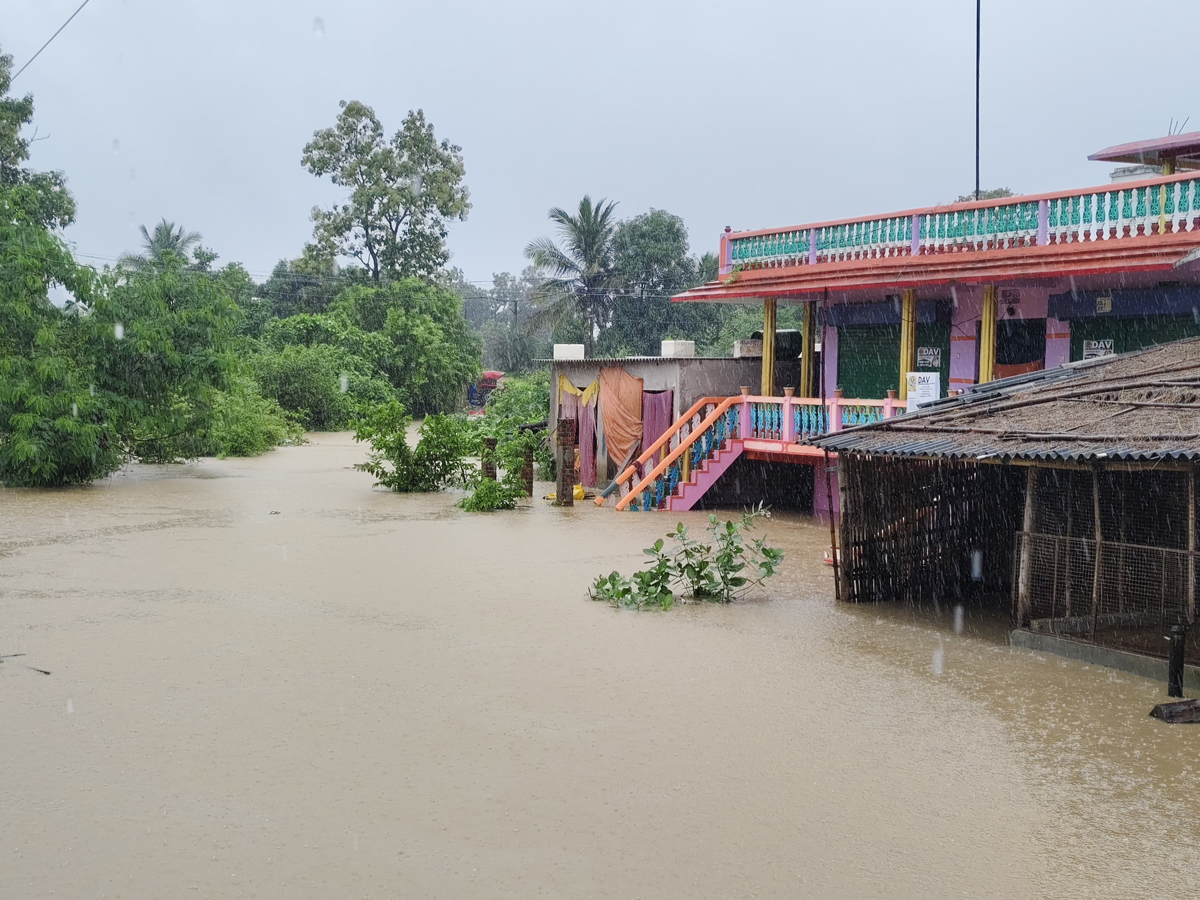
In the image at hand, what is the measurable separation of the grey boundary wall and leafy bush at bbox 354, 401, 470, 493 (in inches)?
540

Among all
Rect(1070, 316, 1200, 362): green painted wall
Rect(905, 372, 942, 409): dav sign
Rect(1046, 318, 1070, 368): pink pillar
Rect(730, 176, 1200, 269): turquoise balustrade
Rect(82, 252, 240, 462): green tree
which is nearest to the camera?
Rect(730, 176, 1200, 269): turquoise balustrade

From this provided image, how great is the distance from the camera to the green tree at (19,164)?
38969mm

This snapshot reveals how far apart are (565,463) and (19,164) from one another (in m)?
29.8

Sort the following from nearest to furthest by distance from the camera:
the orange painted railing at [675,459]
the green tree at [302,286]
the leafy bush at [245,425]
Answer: the orange painted railing at [675,459]
the leafy bush at [245,425]
the green tree at [302,286]

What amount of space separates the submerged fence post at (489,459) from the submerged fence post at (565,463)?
1333 mm

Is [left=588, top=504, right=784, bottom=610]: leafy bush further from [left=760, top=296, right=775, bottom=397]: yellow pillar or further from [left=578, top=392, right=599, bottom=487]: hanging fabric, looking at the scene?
[left=578, top=392, right=599, bottom=487]: hanging fabric

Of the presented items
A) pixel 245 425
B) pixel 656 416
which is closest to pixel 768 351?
pixel 656 416

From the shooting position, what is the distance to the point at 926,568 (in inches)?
501

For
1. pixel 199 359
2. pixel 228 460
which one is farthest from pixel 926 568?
pixel 228 460

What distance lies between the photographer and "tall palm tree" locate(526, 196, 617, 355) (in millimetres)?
44188

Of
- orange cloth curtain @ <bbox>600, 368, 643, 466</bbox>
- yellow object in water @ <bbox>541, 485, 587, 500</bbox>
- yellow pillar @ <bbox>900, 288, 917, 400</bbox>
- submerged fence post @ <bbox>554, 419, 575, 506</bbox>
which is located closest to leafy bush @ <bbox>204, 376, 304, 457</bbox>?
yellow object in water @ <bbox>541, 485, 587, 500</bbox>

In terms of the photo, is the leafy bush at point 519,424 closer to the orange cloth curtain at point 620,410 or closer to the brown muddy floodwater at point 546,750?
the orange cloth curtain at point 620,410

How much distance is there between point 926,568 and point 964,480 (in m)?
1.11

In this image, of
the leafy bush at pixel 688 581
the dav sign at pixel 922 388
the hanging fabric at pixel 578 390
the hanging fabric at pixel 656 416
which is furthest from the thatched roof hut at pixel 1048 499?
the hanging fabric at pixel 578 390
